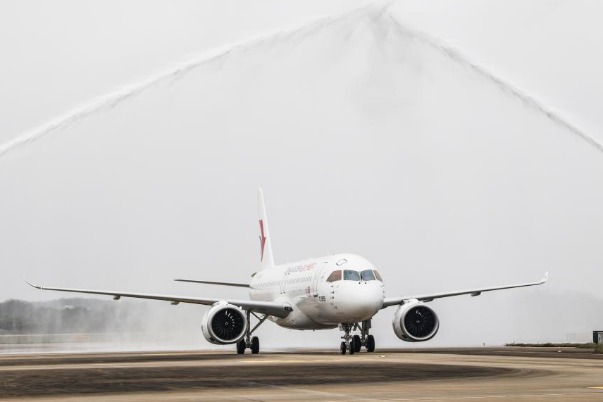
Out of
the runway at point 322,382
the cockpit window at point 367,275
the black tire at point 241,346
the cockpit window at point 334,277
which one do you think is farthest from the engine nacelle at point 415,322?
the runway at point 322,382

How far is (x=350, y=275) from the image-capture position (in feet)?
160

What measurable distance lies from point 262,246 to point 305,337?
969 cm

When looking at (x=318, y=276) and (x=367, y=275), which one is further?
(x=318, y=276)

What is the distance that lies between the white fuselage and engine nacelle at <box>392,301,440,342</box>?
2.30m

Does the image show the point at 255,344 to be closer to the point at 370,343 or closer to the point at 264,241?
the point at 370,343

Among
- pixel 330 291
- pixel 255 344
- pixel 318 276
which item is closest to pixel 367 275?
pixel 330 291

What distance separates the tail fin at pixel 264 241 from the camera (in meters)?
68.3

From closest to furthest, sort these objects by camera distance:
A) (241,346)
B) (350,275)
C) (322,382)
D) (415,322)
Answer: (322,382)
(350,275)
(415,322)
(241,346)

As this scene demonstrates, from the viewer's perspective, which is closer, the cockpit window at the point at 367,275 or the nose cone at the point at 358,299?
the nose cone at the point at 358,299

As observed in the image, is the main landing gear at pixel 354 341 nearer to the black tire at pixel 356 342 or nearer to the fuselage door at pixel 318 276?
the black tire at pixel 356 342

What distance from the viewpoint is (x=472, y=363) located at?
113ft

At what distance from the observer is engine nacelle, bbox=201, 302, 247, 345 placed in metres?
50.2

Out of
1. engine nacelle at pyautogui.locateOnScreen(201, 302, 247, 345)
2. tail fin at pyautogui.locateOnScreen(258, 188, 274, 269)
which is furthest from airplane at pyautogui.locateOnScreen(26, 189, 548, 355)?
tail fin at pyautogui.locateOnScreen(258, 188, 274, 269)

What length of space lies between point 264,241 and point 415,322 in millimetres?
21014
